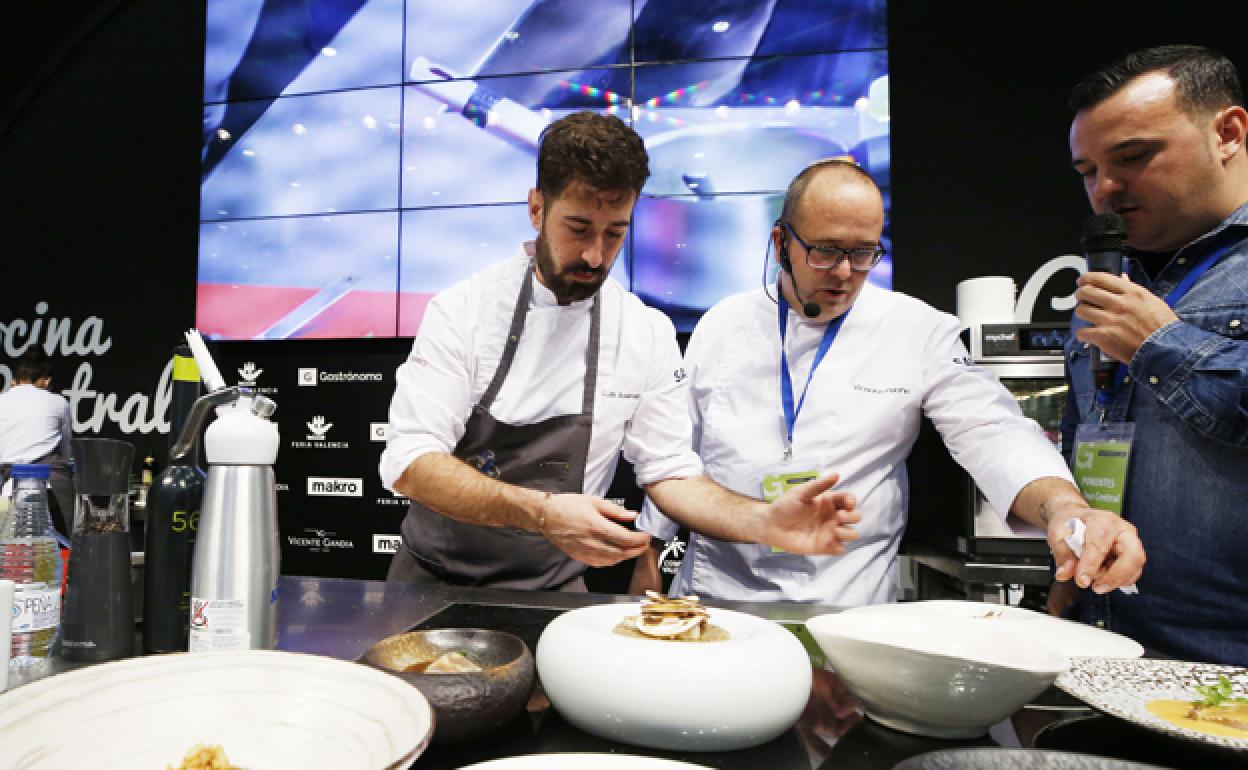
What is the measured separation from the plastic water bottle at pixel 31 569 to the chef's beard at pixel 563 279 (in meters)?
1.14

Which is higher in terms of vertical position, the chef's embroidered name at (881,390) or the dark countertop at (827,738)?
the chef's embroidered name at (881,390)

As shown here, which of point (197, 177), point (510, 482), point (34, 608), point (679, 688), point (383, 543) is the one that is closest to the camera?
point (679, 688)

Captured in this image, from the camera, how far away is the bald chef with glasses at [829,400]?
191cm

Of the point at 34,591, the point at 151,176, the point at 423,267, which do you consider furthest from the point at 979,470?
the point at 151,176

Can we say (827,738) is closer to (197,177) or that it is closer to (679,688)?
(679,688)

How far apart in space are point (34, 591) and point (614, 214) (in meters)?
1.29

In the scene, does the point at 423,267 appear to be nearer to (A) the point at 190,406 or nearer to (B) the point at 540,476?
(B) the point at 540,476

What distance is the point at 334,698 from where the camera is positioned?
2.21 ft

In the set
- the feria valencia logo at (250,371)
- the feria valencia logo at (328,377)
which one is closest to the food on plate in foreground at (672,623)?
the feria valencia logo at (328,377)

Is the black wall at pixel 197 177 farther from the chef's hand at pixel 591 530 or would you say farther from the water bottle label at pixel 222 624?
the water bottle label at pixel 222 624

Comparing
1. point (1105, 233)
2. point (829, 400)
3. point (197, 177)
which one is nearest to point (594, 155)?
point (829, 400)

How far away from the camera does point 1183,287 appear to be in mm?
1425

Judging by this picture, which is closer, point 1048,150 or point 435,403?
point 435,403

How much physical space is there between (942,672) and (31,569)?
3.59 ft
